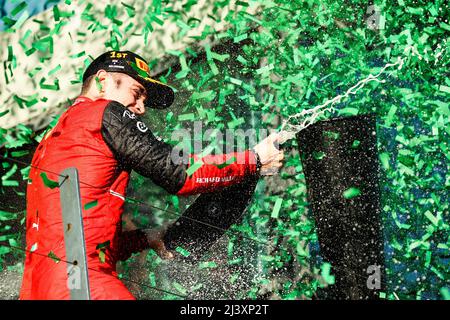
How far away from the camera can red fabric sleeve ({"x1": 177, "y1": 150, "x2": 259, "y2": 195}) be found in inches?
126

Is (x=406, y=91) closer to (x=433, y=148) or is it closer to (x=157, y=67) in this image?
(x=433, y=148)

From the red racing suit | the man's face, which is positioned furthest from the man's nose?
the red racing suit

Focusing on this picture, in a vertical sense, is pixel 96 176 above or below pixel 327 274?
above

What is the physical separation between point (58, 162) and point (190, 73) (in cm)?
150

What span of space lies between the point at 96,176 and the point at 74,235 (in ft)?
1.94

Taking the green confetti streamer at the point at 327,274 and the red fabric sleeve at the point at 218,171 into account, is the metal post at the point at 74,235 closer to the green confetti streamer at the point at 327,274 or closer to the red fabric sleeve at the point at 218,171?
the red fabric sleeve at the point at 218,171

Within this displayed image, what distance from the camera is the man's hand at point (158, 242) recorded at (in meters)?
3.84

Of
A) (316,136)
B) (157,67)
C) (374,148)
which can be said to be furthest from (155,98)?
Answer: (374,148)

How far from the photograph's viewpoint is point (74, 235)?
2.48 meters

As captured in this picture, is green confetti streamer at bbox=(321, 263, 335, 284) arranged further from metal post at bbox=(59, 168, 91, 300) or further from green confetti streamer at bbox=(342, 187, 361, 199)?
metal post at bbox=(59, 168, 91, 300)

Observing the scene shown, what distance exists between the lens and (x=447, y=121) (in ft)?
12.1

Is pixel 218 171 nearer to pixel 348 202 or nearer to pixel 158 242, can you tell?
pixel 348 202

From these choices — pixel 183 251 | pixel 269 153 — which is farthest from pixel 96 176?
pixel 183 251

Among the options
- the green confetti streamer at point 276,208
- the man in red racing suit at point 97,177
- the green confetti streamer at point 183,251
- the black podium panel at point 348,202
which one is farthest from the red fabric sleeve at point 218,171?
the green confetti streamer at point 183,251
